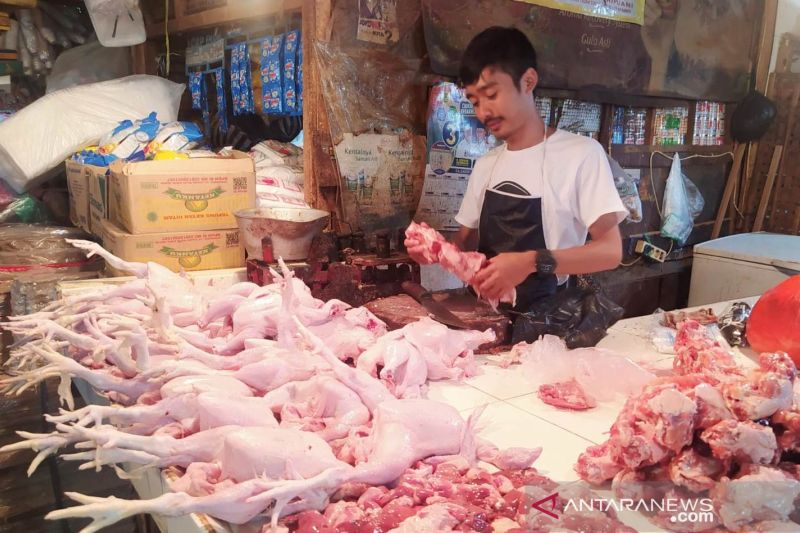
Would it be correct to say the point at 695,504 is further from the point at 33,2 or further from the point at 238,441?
the point at 33,2

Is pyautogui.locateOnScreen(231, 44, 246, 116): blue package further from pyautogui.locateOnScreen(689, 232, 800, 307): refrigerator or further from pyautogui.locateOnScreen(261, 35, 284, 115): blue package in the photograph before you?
pyautogui.locateOnScreen(689, 232, 800, 307): refrigerator

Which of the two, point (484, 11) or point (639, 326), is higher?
point (484, 11)

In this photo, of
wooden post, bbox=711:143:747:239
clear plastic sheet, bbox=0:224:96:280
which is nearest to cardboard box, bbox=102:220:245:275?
clear plastic sheet, bbox=0:224:96:280

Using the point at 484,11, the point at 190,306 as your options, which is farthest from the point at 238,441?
the point at 484,11

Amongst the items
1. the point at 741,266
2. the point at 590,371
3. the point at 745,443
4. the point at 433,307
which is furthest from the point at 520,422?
the point at 741,266

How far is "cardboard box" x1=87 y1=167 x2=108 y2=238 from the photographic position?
11.1ft

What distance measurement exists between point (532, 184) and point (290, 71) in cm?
172

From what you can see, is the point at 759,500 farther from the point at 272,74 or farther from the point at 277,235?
the point at 272,74

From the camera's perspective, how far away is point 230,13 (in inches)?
154

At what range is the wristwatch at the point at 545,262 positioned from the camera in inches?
91.4

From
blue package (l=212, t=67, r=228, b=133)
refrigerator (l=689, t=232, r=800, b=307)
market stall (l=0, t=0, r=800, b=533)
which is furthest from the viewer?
refrigerator (l=689, t=232, r=800, b=307)

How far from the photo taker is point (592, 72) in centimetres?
440

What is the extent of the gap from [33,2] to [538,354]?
14.4 ft

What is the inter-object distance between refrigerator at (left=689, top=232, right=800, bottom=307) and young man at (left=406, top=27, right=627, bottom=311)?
2.64 metres
